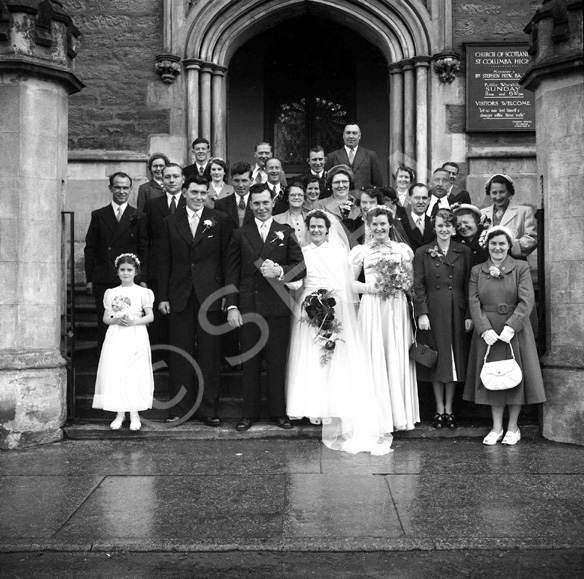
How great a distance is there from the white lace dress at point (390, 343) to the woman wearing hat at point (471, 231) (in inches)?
25.8

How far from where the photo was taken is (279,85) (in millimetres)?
14633

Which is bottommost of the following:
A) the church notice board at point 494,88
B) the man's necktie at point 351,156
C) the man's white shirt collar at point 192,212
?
the man's white shirt collar at point 192,212

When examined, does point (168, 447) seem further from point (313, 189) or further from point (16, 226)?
point (313, 189)

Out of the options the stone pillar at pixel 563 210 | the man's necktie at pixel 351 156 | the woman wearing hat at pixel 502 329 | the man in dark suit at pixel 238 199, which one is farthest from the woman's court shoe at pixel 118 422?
the man's necktie at pixel 351 156

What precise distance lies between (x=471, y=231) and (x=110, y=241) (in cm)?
351

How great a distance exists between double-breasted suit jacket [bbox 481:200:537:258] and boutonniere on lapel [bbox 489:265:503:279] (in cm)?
68

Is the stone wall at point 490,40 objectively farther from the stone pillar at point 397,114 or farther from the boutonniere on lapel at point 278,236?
the boutonniere on lapel at point 278,236

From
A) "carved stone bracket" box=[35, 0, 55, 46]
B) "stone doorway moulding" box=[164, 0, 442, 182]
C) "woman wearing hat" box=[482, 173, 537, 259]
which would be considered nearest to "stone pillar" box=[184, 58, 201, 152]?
"stone doorway moulding" box=[164, 0, 442, 182]

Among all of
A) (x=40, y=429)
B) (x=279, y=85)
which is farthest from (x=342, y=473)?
(x=279, y=85)

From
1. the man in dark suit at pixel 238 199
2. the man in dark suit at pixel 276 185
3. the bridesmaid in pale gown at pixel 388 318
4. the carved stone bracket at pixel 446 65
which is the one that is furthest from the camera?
the carved stone bracket at pixel 446 65

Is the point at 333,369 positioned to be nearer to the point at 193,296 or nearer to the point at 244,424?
the point at 244,424

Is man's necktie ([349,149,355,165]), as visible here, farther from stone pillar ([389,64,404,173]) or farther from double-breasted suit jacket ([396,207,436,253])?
stone pillar ([389,64,404,173])

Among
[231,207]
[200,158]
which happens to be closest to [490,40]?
[200,158]

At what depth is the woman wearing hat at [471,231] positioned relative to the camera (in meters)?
7.59
